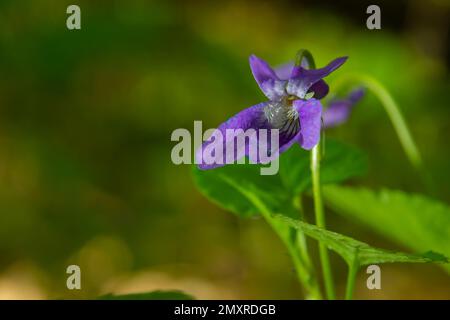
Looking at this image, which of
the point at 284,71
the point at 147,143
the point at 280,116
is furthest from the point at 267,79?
the point at 147,143

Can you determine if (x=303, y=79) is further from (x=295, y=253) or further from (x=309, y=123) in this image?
(x=295, y=253)

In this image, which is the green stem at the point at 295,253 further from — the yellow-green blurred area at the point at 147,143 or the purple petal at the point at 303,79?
the yellow-green blurred area at the point at 147,143

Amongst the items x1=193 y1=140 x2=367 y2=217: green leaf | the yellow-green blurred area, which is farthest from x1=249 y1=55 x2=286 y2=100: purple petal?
the yellow-green blurred area

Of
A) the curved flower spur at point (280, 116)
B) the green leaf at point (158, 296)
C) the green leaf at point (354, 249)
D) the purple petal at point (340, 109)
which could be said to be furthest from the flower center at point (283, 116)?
the purple petal at point (340, 109)

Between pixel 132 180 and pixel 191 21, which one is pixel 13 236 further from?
pixel 191 21
